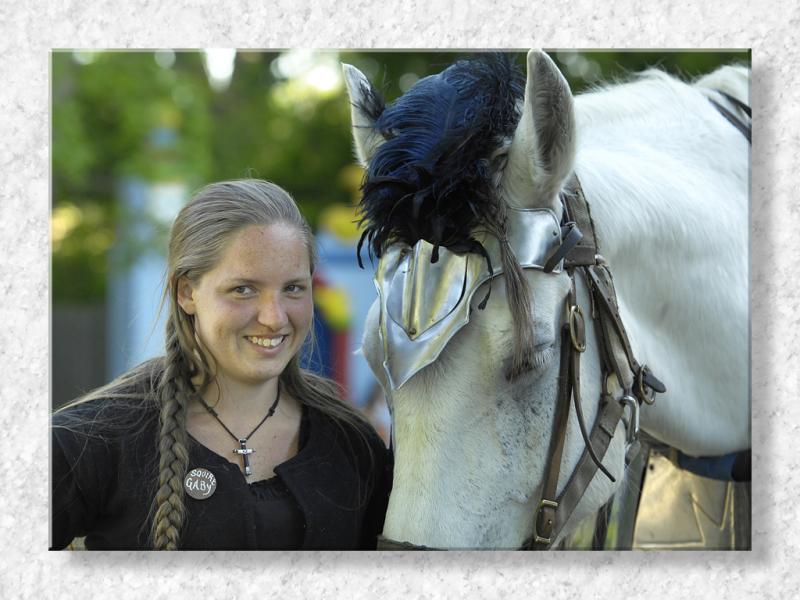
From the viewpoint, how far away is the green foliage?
3910mm

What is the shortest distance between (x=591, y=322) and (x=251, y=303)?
621mm

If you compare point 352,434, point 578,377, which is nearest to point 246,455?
point 352,434

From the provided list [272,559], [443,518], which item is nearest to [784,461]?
[443,518]

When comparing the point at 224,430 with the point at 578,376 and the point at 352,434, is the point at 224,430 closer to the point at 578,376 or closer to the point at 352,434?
the point at 352,434

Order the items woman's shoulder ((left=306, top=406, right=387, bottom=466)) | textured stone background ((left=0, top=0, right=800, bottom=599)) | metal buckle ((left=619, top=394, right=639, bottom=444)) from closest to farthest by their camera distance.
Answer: metal buckle ((left=619, top=394, right=639, bottom=444)), woman's shoulder ((left=306, top=406, right=387, bottom=466)), textured stone background ((left=0, top=0, right=800, bottom=599))

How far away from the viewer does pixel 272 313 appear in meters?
1.79

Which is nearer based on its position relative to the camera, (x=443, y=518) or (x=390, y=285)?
(x=443, y=518)

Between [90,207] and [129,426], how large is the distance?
106 inches

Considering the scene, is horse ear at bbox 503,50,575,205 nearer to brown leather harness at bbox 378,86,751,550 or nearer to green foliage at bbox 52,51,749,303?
brown leather harness at bbox 378,86,751,550

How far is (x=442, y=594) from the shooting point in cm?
203

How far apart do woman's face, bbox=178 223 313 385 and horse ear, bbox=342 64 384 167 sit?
0.66 ft

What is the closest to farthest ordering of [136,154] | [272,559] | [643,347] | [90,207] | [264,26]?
[643,347] < [272,559] < [264,26] < [90,207] < [136,154]

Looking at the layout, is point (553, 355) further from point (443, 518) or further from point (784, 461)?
point (784, 461)

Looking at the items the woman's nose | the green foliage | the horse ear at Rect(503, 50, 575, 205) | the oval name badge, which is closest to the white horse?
the horse ear at Rect(503, 50, 575, 205)
